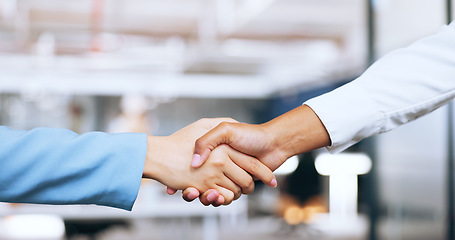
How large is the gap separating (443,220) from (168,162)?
220cm

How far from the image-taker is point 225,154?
5.83 ft

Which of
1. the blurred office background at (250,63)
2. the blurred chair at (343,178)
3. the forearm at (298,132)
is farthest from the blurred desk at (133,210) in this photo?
the blurred chair at (343,178)

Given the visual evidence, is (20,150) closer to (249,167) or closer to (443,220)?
(249,167)

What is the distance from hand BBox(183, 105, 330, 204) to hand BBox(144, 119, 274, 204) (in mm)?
38

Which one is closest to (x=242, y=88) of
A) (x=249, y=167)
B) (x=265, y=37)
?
(x=265, y=37)

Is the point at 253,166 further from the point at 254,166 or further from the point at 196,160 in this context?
the point at 196,160

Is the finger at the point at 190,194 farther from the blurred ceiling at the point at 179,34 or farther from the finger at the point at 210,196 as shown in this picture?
the blurred ceiling at the point at 179,34

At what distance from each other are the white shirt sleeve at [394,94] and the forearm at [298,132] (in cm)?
3

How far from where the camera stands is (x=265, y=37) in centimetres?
942

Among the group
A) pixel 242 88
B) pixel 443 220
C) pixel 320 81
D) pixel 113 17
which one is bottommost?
pixel 242 88

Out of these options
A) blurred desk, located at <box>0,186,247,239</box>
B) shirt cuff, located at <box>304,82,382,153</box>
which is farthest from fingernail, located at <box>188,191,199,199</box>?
blurred desk, located at <box>0,186,247,239</box>

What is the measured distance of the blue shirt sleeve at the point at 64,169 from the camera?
1.53m

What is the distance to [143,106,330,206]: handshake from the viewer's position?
1.68 m

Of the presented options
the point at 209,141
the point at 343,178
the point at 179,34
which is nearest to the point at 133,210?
the point at 209,141
